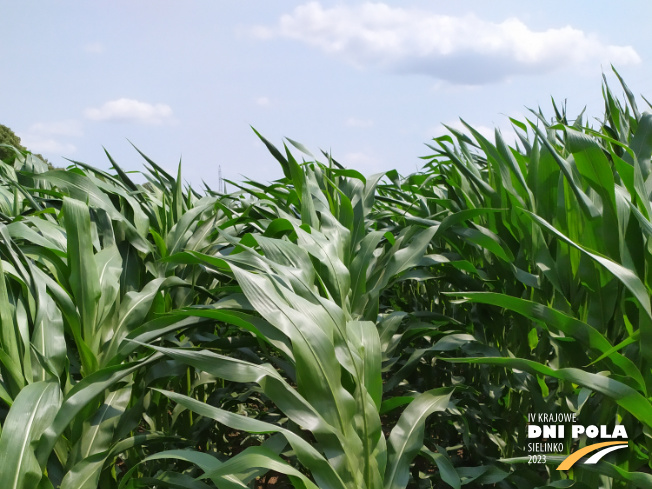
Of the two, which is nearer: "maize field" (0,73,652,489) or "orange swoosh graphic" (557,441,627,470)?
"maize field" (0,73,652,489)

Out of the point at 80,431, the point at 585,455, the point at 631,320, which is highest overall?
the point at 631,320

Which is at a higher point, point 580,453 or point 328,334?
point 328,334

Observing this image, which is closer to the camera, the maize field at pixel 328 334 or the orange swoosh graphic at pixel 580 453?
the maize field at pixel 328 334

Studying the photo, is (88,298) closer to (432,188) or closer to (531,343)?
(531,343)

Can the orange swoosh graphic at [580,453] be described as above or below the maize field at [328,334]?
below

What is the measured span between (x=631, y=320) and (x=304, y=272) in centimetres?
62

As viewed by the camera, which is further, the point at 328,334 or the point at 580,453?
the point at 580,453

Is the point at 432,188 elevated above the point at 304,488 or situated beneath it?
elevated above

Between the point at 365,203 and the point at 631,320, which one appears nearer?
the point at 631,320

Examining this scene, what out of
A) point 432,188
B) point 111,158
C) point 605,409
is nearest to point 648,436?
point 605,409

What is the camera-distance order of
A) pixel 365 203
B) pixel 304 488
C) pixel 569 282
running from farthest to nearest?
1. pixel 365 203
2. pixel 569 282
3. pixel 304 488

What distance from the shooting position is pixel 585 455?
3.46ft

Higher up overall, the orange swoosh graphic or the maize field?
the maize field

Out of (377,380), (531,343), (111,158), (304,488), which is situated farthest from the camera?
(111,158)
